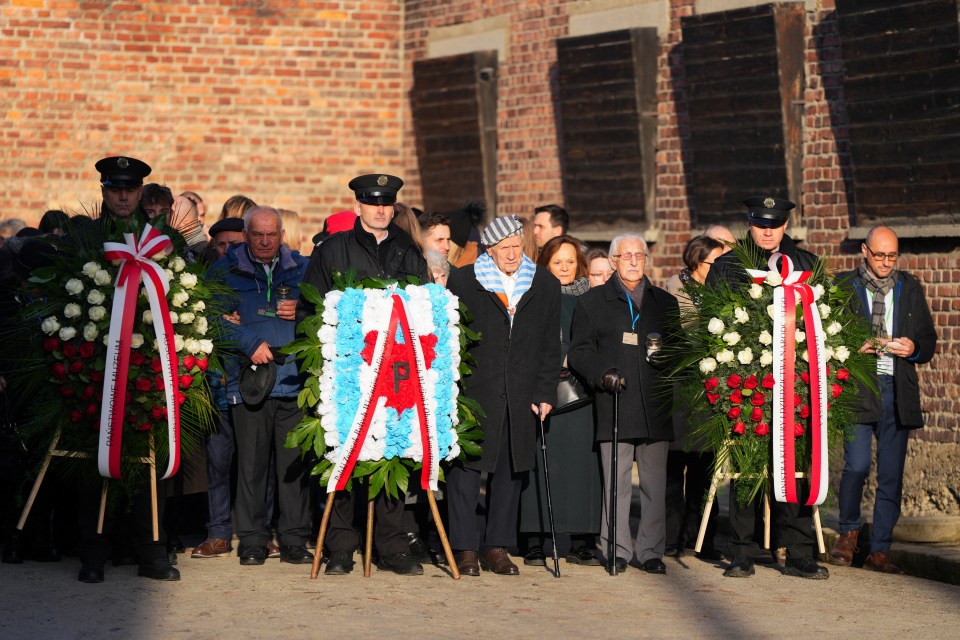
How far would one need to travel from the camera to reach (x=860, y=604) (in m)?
8.27

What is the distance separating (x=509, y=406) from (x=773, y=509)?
1.65 metres

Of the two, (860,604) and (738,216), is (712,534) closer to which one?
(860,604)

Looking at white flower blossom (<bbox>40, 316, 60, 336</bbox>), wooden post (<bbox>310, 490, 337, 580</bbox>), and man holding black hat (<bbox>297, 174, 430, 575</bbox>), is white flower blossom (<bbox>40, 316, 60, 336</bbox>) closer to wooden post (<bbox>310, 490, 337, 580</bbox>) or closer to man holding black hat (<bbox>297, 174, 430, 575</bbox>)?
man holding black hat (<bbox>297, 174, 430, 575</bbox>)

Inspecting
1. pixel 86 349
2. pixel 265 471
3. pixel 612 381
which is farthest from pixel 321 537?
pixel 612 381

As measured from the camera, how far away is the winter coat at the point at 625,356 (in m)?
9.25

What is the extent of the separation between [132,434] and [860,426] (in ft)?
14.0

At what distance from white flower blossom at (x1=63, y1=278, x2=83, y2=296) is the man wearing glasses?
445 centimetres

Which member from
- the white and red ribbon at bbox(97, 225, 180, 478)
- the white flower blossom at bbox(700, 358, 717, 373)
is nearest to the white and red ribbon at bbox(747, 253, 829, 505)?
the white flower blossom at bbox(700, 358, 717, 373)

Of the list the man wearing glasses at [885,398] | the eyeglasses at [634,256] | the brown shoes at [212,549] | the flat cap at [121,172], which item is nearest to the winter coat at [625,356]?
the eyeglasses at [634,256]

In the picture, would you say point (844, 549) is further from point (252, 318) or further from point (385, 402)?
point (252, 318)

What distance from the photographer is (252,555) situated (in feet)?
30.0

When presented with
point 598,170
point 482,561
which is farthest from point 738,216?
point 482,561

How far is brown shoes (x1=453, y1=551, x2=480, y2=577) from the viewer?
350 inches

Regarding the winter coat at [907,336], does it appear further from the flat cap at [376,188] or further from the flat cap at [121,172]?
the flat cap at [121,172]
